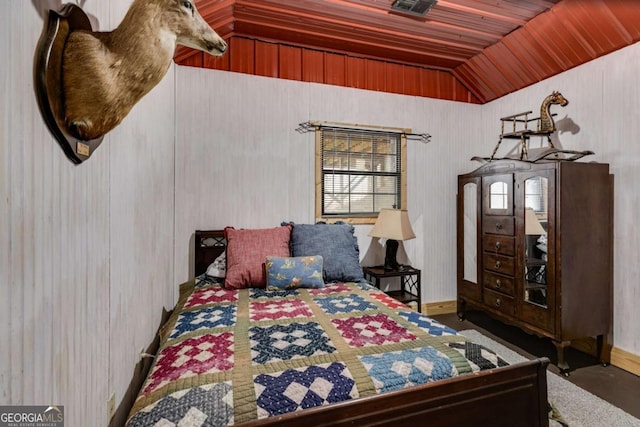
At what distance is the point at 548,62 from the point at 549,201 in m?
1.49

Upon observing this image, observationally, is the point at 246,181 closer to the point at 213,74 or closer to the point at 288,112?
the point at 288,112

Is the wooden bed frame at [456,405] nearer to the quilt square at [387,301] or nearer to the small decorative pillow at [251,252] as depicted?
the quilt square at [387,301]

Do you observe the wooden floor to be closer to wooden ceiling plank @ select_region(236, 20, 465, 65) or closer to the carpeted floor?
the carpeted floor

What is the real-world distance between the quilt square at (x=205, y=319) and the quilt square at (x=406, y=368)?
0.85 m

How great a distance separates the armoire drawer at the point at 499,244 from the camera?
2908 millimetres

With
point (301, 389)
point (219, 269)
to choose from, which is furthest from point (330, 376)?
point (219, 269)

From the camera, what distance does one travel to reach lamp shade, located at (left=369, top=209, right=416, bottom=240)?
3.01 meters

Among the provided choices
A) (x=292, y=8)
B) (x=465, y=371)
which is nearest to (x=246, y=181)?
(x=292, y=8)

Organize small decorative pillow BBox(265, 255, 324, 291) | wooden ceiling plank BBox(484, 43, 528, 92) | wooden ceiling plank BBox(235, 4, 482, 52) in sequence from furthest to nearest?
1. wooden ceiling plank BBox(484, 43, 528, 92)
2. wooden ceiling plank BBox(235, 4, 482, 52)
3. small decorative pillow BBox(265, 255, 324, 291)

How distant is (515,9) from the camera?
2.64 m

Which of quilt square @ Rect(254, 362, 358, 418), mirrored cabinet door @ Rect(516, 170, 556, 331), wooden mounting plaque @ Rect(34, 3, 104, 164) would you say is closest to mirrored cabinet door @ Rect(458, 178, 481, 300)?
mirrored cabinet door @ Rect(516, 170, 556, 331)

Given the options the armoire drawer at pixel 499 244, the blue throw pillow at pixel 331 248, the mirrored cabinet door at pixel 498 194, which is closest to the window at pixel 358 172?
the blue throw pillow at pixel 331 248

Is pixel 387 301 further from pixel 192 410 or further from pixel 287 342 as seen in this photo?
pixel 192 410

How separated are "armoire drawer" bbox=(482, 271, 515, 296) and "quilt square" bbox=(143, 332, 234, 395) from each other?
8.65ft
